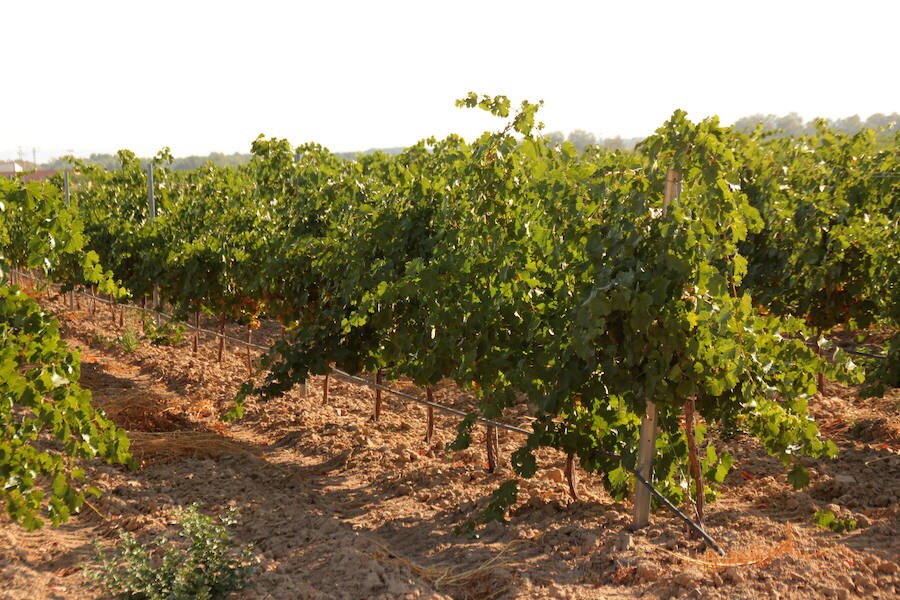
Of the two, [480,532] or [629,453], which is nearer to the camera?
[629,453]

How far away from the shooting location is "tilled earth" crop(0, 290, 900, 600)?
12.5ft

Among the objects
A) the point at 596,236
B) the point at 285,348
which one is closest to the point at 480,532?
the point at 596,236

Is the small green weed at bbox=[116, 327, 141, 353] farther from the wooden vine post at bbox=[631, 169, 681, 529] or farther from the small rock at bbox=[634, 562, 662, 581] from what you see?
the small rock at bbox=[634, 562, 662, 581]

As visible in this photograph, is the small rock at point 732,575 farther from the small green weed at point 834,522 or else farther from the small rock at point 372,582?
the small rock at point 372,582

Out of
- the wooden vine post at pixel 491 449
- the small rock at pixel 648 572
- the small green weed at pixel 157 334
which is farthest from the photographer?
the small green weed at pixel 157 334

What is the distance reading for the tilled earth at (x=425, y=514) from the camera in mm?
3818

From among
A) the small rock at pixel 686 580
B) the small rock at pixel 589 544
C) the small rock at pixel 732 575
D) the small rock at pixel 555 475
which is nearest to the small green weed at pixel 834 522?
the small rock at pixel 732 575

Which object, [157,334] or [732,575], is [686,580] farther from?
[157,334]

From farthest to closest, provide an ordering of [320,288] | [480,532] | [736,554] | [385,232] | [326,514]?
[320,288] → [385,232] → [326,514] → [480,532] → [736,554]

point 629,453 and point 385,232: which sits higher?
point 385,232

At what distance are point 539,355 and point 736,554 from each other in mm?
1370

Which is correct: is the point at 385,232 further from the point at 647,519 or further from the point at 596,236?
the point at 647,519

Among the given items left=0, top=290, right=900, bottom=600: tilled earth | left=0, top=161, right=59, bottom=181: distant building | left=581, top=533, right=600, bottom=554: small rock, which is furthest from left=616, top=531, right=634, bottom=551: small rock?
left=0, top=161, right=59, bottom=181: distant building

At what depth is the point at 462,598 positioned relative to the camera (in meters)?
3.93
